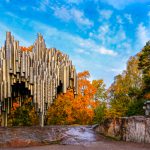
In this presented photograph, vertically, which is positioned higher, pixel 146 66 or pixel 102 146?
pixel 146 66

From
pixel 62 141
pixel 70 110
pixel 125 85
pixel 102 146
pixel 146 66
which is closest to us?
pixel 102 146

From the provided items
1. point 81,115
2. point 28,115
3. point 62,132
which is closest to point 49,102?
point 62,132

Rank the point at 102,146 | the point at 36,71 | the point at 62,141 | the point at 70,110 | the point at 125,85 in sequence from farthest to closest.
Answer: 1. the point at 125,85
2. the point at 70,110
3. the point at 36,71
4. the point at 62,141
5. the point at 102,146

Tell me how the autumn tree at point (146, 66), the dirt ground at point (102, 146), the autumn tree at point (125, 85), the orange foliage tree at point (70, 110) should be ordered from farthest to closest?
the autumn tree at point (125, 85)
the orange foliage tree at point (70, 110)
the autumn tree at point (146, 66)
the dirt ground at point (102, 146)

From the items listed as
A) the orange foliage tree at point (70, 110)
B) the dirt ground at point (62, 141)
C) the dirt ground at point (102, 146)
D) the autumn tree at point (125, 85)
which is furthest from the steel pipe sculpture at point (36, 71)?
the autumn tree at point (125, 85)

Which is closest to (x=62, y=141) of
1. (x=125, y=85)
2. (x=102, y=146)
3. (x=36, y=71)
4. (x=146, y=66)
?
(x=102, y=146)

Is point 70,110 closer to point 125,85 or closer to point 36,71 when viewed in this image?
point 125,85

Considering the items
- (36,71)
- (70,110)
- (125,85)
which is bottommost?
(70,110)

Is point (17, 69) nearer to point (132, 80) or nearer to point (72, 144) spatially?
point (72, 144)

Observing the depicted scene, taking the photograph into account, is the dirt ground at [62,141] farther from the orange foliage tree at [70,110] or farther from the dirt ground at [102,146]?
the orange foliage tree at [70,110]

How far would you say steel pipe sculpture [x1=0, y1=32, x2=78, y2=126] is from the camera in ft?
40.1

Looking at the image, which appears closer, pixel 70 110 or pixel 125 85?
pixel 70 110

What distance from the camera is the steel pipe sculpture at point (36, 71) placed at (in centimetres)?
1222

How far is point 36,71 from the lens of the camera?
1252 centimetres
